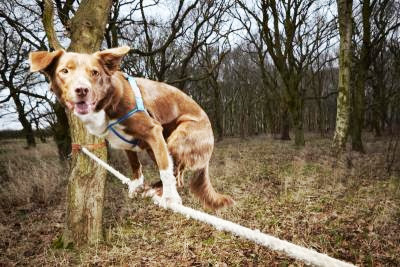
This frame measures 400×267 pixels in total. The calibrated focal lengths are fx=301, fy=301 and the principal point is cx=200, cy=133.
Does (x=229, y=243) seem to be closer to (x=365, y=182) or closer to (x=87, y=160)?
(x=87, y=160)

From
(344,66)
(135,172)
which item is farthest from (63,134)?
(344,66)

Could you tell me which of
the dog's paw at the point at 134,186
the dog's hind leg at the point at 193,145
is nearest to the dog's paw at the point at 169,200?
the dog's hind leg at the point at 193,145

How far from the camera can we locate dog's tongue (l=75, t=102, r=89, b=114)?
4.40ft

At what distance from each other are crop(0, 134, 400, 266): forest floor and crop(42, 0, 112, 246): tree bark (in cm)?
37

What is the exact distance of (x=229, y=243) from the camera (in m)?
5.96

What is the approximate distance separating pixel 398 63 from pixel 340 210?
18152 mm

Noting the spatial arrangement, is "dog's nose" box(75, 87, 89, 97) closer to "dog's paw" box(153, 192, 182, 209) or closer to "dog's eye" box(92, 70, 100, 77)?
"dog's eye" box(92, 70, 100, 77)

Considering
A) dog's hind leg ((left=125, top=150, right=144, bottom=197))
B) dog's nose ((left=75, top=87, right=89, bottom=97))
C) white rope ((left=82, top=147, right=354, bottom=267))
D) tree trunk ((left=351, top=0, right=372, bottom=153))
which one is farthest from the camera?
tree trunk ((left=351, top=0, right=372, bottom=153))

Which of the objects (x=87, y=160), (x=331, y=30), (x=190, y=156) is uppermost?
(x=331, y=30)

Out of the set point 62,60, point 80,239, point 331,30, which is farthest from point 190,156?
point 331,30

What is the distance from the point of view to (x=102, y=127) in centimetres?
162

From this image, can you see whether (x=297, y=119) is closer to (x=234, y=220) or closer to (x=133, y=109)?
(x=234, y=220)

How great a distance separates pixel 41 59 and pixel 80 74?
0.77 ft

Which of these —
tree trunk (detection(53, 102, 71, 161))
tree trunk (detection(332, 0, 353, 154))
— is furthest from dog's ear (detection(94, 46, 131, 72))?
tree trunk (detection(332, 0, 353, 154))
